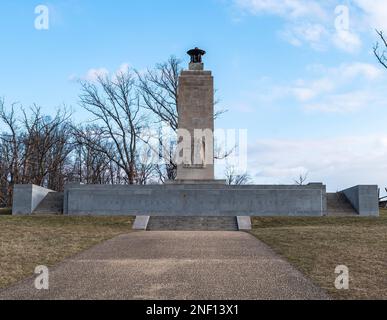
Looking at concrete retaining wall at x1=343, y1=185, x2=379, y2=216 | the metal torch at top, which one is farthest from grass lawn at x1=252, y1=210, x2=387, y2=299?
the metal torch at top

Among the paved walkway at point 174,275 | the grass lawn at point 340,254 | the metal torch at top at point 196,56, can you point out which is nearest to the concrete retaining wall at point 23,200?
the metal torch at top at point 196,56

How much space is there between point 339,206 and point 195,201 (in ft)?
26.3

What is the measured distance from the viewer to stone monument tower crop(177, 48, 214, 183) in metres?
26.5

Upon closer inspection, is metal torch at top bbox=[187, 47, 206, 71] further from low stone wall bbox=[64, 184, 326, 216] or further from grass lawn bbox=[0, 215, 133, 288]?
grass lawn bbox=[0, 215, 133, 288]

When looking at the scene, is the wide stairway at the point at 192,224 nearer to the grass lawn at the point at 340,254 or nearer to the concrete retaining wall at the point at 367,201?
the grass lawn at the point at 340,254

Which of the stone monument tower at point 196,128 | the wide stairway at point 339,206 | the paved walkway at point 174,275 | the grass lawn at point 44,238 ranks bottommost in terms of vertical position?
the paved walkway at point 174,275

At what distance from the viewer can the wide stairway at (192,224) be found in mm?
19950

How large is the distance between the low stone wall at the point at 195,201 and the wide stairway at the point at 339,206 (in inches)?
44.1

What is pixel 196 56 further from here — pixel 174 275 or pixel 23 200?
pixel 174 275

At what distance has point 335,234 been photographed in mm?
15367

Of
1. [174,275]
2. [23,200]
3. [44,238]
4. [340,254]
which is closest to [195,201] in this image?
[23,200]

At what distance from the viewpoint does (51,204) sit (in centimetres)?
2609
